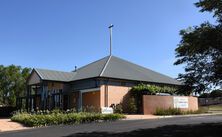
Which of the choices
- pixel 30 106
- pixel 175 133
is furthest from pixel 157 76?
pixel 175 133

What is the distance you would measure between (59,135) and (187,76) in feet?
22.2

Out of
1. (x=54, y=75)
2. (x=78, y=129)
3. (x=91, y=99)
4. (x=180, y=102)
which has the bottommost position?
(x=78, y=129)

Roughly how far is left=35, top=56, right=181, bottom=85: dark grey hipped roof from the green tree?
1874 centimetres

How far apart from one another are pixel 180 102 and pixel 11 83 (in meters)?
40.5

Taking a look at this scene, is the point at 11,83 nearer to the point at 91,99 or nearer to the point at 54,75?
the point at 54,75

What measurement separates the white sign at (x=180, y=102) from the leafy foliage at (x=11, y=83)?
124 feet

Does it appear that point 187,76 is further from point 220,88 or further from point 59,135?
point 59,135

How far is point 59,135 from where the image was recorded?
16.5 meters

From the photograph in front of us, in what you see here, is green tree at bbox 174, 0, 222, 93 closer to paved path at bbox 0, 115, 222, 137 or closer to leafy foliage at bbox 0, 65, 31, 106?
paved path at bbox 0, 115, 222, 137

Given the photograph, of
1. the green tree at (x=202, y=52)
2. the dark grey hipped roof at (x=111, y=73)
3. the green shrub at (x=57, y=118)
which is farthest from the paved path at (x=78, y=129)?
the dark grey hipped roof at (x=111, y=73)

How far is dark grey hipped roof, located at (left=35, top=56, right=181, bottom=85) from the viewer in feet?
116

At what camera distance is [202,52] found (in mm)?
14570

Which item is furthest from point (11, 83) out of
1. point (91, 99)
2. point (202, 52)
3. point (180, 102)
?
point (202, 52)

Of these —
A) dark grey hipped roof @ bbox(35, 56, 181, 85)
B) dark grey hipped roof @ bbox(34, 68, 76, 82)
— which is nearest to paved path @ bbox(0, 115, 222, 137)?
dark grey hipped roof @ bbox(35, 56, 181, 85)
